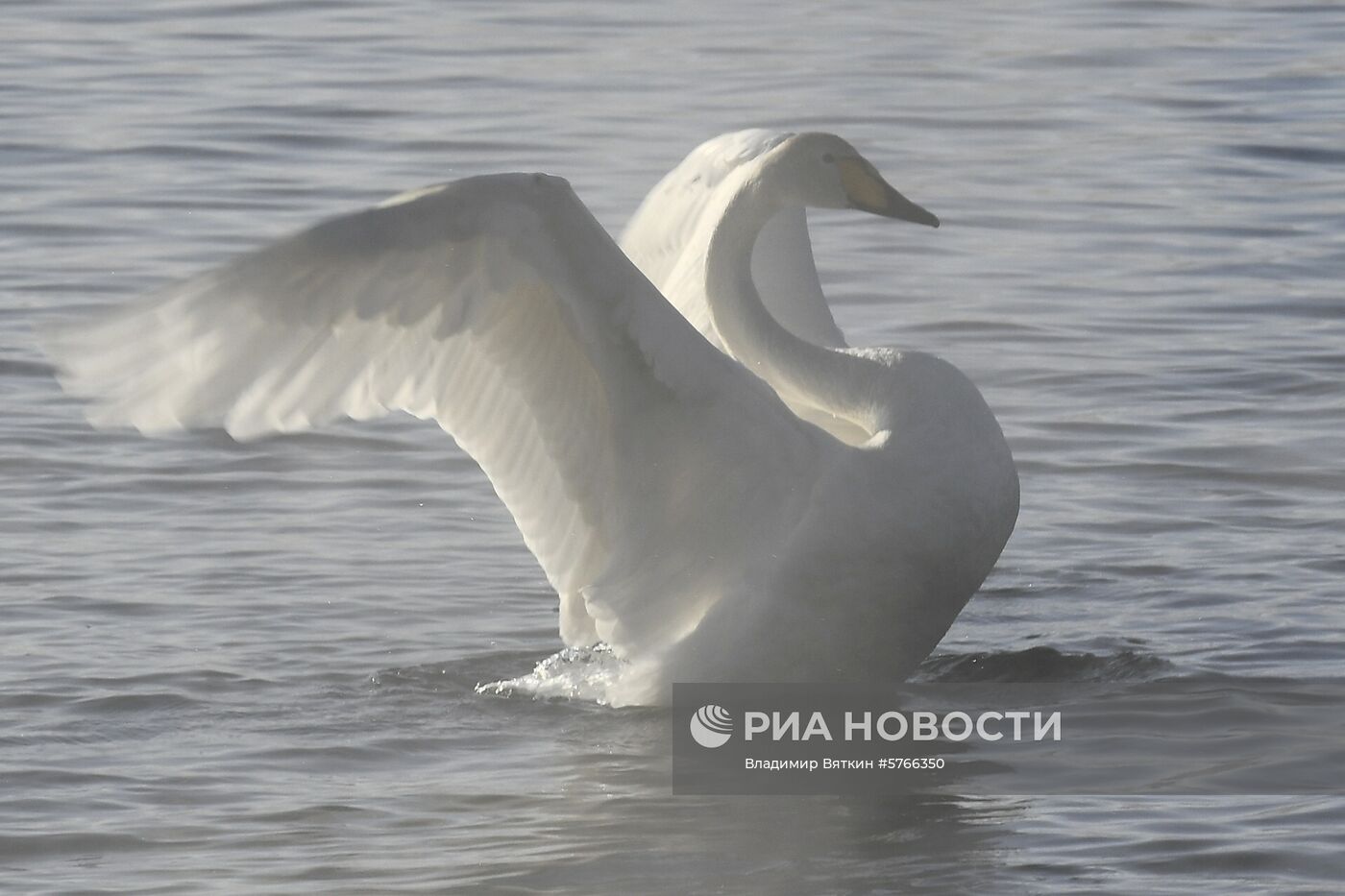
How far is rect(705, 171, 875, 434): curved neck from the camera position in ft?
21.9

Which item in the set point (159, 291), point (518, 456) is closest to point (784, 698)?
point (518, 456)

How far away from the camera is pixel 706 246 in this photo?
23.7 ft

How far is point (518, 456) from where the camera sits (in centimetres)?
664

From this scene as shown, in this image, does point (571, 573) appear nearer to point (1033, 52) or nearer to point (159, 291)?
point (159, 291)

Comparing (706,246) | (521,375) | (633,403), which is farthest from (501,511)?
(633,403)

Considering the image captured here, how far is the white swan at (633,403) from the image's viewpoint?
19.0 feet

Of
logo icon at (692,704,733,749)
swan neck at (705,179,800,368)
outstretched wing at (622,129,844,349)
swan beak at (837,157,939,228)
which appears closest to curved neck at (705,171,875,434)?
swan neck at (705,179,800,368)

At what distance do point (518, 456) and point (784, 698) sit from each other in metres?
0.96

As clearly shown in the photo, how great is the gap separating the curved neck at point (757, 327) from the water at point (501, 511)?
3.35 feet

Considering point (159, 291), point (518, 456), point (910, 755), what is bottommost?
point (910, 755)

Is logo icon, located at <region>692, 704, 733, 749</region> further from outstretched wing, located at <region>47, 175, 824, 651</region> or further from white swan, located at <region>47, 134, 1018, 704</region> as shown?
outstretched wing, located at <region>47, 175, 824, 651</region>

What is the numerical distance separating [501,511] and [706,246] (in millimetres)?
1856

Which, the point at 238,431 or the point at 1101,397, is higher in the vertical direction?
the point at 238,431

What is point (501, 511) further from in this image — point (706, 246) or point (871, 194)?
point (871, 194)
